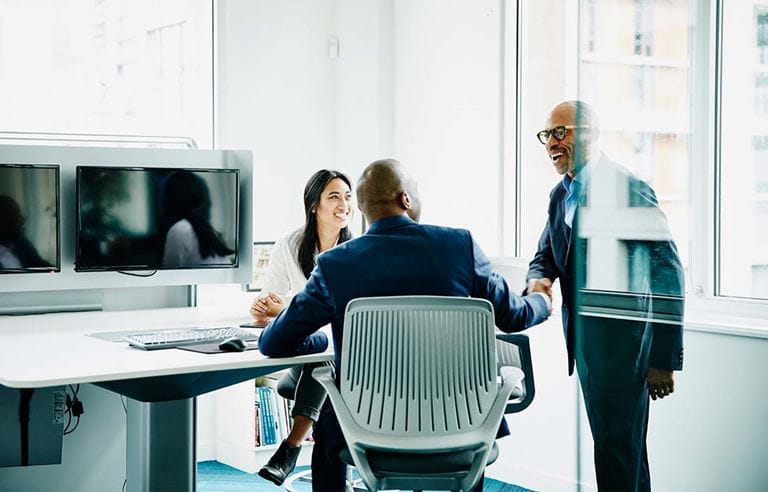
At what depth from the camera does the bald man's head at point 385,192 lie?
258cm

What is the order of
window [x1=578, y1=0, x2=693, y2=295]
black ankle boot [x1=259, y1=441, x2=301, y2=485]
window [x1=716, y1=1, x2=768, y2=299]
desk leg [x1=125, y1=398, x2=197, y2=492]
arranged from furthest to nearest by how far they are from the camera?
black ankle boot [x1=259, y1=441, x2=301, y2=485]
desk leg [x1=125, y1=398, x2=197, y2=492]
window [x1=578, y1=0, x2=693, y2=295]
window [x1=716, y1=1, x2=768, y2=299]

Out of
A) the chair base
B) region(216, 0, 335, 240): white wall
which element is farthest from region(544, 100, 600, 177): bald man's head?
region(216, 0, 335, 240): white wall

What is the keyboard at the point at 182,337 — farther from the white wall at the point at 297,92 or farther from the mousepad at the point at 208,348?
the white wall at the point at 297,92

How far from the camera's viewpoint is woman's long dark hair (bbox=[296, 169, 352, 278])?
3.68 m

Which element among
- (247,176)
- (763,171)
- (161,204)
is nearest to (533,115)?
(247,176)

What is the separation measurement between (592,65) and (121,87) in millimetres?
2514

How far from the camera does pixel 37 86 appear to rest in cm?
419

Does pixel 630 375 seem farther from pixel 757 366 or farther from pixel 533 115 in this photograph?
pixel 533 115

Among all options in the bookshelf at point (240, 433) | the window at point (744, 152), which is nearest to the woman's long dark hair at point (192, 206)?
the bookshelf at point (240, 433)

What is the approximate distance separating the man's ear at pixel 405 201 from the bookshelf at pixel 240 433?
1684mm

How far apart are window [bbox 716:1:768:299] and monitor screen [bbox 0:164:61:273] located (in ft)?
6.76

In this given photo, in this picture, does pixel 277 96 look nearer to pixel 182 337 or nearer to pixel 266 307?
pixel 266 307

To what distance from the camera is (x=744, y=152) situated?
2184mm

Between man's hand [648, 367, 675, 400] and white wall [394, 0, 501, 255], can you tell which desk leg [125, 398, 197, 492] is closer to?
man's hand [648, 367, 675, 400]
